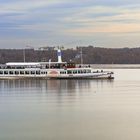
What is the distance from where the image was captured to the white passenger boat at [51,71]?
81875 mm

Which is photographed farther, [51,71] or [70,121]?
[51,71]

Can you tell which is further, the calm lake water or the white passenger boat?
the white passenger boat

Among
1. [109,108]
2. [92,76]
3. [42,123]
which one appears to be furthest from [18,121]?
[92,76]

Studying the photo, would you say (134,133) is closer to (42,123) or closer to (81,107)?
(42,123)

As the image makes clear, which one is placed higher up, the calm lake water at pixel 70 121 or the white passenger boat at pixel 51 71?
the white passenger boat at pixel 51 71

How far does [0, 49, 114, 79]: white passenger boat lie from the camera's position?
269 ft

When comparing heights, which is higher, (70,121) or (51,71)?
(51,71)

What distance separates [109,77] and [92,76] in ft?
13.5

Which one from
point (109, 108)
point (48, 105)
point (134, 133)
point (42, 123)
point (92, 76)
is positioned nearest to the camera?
point (134, 133)

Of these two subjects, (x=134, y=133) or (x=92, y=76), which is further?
(x=92, y=76)

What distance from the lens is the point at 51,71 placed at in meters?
83.4

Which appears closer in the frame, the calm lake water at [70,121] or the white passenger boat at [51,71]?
the calm lake water at [70,121]

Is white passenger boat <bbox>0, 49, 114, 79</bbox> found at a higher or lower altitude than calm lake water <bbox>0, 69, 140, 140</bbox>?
higher

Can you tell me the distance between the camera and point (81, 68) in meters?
82.3
